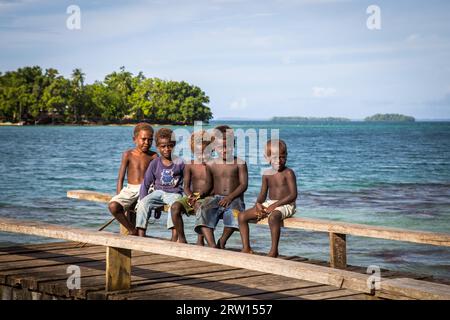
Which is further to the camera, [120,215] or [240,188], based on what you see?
[120,215]

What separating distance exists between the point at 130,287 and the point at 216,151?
2078 mm

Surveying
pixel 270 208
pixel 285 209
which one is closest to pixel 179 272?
pixel 270 208

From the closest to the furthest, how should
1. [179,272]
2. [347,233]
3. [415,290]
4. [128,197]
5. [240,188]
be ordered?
[415,290] → [179,272] → [347,233] → [240,188] → [128,197]

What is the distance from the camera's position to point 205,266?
7441 mm

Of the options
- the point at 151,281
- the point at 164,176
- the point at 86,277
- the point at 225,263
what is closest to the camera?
the point at 225,263

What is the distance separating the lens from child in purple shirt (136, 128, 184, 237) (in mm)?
8234

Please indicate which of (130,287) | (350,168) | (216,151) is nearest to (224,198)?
(216,151)

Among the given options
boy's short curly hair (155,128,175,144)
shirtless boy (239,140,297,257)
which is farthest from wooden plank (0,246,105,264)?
shirtless boy (239,140,297,257)

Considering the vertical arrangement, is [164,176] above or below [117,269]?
above

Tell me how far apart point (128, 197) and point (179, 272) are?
1.71 m

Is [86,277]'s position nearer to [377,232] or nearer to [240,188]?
[240,188]

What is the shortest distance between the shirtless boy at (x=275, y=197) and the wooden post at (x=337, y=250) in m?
0.51

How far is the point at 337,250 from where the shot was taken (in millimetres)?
7578

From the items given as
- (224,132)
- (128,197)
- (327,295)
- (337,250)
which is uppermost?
(224,132)
